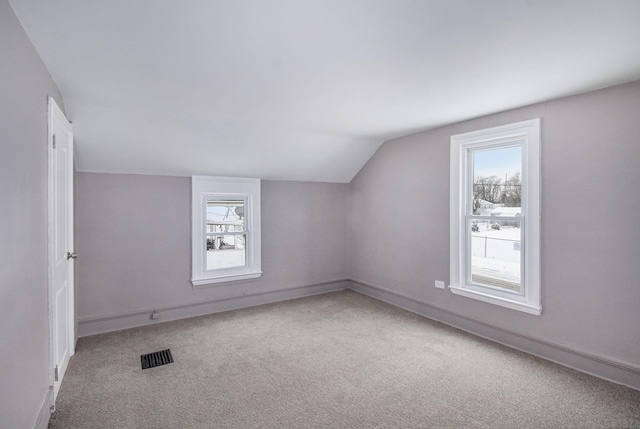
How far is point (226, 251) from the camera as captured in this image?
4.59 metres

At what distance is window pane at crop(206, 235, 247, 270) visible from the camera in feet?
14.6

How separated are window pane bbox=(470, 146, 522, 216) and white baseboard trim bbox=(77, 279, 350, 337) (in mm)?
2654

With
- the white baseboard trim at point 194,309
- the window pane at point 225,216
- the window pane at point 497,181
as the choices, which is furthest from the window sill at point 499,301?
the window pane at point 225,216

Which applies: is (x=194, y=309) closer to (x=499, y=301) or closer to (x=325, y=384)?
(x=325, y=384)

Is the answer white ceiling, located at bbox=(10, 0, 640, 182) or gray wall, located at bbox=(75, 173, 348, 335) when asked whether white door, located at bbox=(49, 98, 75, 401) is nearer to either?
white ceiling, located at bbox=(10, 0, 640, 182)

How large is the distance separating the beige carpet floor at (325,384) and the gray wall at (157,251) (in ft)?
1.19

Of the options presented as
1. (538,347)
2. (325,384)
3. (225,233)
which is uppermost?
(225,233)

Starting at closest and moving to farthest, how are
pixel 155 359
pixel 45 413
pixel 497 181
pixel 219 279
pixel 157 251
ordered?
pixel 45 413 < pixel 155 359 < pixel 497 181 < pixel 157 251 < pixel 219 279

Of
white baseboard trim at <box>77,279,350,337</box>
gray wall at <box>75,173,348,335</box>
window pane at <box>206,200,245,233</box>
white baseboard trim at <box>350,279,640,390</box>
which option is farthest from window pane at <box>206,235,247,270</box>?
white baseboard trim at <box>350,279,640,390</box>

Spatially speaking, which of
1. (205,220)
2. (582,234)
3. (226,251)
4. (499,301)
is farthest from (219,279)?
(582,234)

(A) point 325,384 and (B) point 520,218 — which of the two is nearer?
(A) point 325,384

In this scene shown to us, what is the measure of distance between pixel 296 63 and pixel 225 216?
113 inches

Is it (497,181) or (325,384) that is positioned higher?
(497,181)

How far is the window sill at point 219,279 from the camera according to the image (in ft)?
13.8
